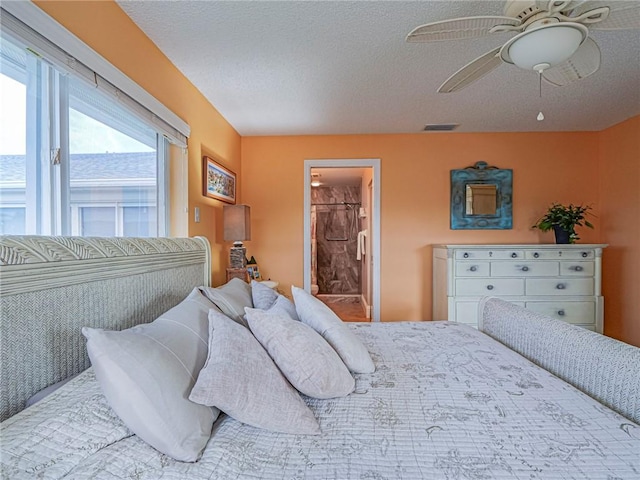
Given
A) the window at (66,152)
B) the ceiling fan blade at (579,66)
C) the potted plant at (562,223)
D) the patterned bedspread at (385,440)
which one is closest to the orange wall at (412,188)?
the potted plant at (562,223)

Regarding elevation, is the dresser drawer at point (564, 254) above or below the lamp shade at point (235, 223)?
below

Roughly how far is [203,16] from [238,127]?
5.75 feet

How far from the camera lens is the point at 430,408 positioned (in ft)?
3.35

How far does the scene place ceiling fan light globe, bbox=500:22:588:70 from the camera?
4.01 feet

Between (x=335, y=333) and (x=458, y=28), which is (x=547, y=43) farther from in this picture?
(x=335, y=333)

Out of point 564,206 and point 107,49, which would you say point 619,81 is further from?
point 107,49

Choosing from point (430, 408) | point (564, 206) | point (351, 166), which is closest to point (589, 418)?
point (430, 408)

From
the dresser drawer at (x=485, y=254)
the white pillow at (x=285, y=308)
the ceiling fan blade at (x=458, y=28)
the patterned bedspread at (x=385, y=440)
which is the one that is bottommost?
the patterned bedspread at (x=385, y=440)

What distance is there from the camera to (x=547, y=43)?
4.11 feet

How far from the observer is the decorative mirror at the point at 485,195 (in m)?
3.52

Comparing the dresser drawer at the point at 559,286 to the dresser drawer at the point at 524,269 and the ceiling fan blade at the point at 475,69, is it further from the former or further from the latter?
the ceiling fan blade at the point at 475,69

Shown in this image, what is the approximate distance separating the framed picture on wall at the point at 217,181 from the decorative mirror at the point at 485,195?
2.46 metres

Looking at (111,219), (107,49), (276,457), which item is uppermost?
(107,49)

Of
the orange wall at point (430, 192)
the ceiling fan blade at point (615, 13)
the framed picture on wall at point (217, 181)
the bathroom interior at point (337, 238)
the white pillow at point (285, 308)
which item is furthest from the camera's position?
the bathroom interior at point (337, 238)
